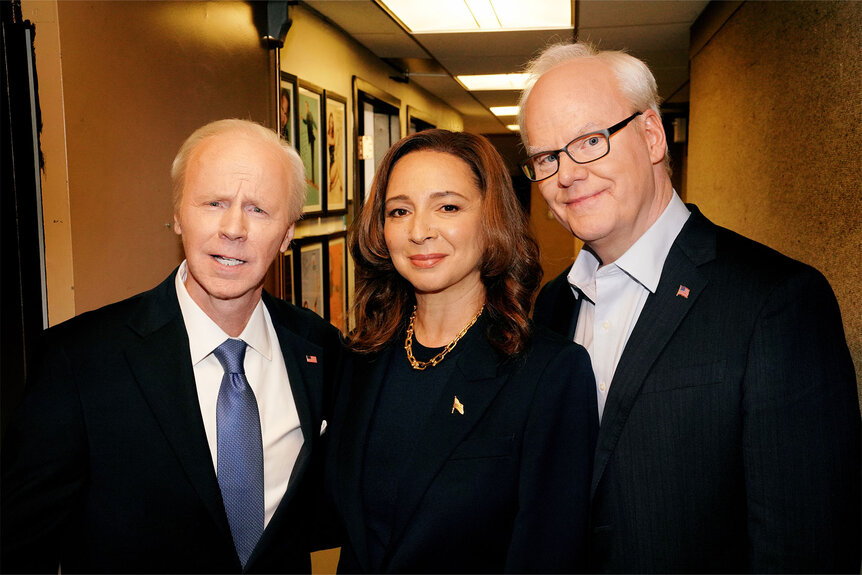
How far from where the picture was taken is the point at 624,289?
1.60 m

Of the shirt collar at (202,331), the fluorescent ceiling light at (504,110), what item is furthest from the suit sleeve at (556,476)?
the fluorescent ceiling light at (504,110)

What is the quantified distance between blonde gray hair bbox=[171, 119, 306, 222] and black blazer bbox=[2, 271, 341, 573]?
44cm

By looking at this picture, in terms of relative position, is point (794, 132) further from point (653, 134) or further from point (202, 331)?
point (202, 331)

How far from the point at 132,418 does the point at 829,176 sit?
2216 millimetres

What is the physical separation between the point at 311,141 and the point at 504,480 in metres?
3.08

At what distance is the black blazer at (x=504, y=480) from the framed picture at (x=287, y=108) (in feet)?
8.29

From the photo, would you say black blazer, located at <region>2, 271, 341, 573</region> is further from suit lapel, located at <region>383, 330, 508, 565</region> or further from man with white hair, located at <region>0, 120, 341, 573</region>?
suit lapel, located at <region>383, 330, 508, 565</region>

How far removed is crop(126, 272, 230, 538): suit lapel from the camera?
53.2 inches

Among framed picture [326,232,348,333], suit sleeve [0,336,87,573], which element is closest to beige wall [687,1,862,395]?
suit sleeve [0,336,87,573]

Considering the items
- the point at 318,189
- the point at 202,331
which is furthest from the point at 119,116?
the point at 318,189

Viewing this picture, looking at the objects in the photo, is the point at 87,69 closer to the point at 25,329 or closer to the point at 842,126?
the point at 25,329

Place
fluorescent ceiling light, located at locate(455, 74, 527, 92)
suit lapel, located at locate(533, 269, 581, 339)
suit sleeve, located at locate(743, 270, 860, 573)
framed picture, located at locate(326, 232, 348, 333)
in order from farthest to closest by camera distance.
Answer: fluorescent ceiling light, located at locate(455, 74, 527, 92)
framed picture, located at locate(326, 232, 348, 333)
suit lapel, located at locate(533, 269, 581, 339)
suit sleeve, located at locate(743, 270, 860, 573)

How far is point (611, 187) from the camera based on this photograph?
5.07 ft

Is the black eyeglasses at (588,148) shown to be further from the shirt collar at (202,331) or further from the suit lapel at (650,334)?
the shirt collar at (202,331)
